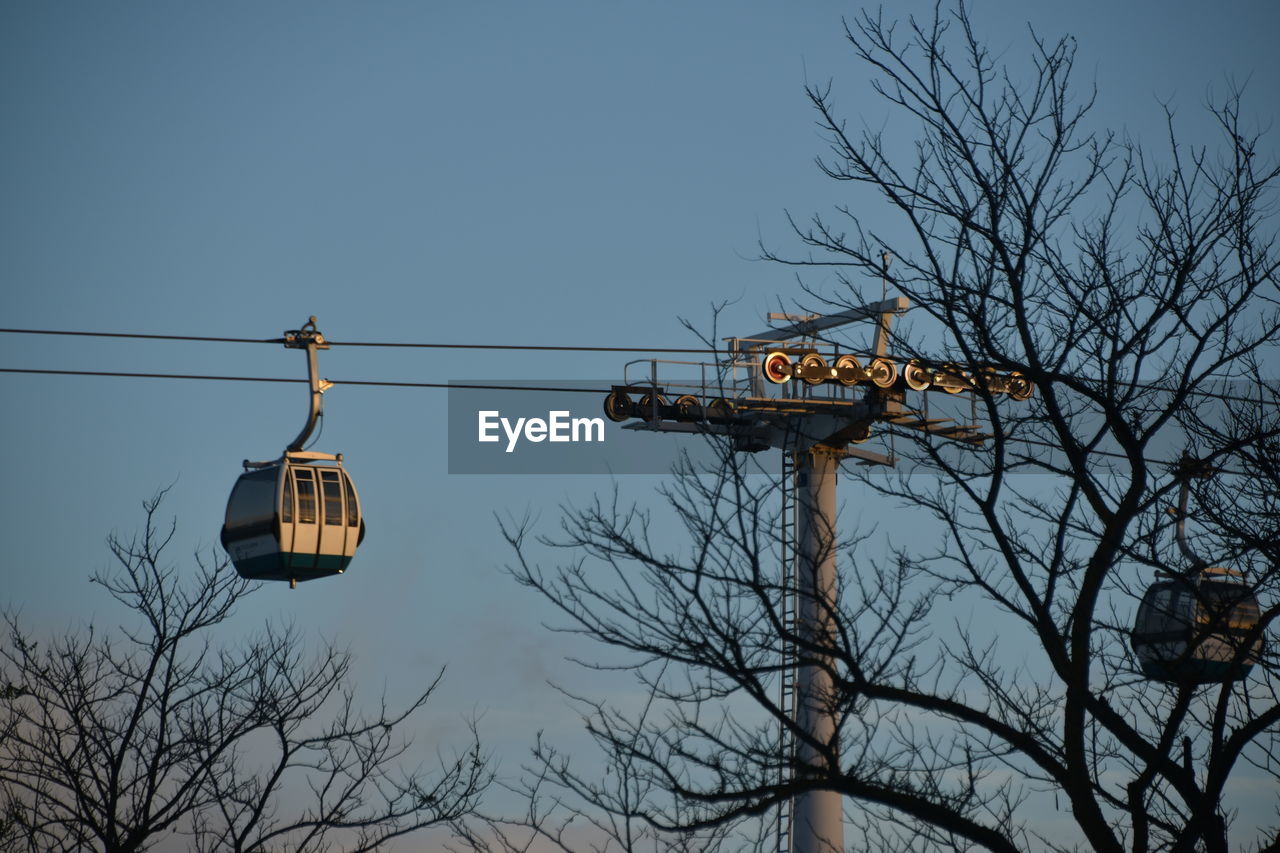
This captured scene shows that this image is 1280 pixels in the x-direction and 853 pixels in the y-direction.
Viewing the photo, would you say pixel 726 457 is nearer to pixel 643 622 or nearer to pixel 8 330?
pixel 643 622

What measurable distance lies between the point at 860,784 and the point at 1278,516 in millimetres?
4510

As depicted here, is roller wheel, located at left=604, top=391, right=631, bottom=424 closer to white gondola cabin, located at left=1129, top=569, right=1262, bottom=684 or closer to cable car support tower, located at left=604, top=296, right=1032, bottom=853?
cable car support tower, located at left=604, top=296, right=1032, bottom=853

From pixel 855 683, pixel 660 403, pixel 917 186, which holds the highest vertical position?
pixel 660 403

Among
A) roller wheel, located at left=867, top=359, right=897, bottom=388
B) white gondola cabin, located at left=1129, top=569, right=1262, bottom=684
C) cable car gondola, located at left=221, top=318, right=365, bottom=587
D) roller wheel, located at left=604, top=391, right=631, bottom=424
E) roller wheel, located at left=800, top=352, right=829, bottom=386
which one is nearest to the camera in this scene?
white gondola cabin, located at left=1129, top=569, right=1262, bottom=684

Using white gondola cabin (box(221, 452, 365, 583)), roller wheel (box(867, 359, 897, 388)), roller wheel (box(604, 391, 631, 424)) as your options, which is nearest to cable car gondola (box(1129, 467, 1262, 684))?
white gondola cabin (box(221, 452, 365, 583))

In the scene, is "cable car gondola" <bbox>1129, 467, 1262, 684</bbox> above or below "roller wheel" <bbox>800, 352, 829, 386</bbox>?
below

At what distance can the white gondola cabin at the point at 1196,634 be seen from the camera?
9.11m

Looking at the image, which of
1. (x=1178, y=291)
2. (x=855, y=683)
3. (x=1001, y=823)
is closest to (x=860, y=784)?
(x=855, y=683)

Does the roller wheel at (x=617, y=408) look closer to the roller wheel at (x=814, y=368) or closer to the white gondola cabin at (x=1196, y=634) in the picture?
the roller wheel at (x=814, y=368)

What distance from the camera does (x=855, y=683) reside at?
29.1 ft

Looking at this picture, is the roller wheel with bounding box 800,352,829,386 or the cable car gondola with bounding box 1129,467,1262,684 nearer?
the cable car gondola with bounding box 1129,467,1262,684

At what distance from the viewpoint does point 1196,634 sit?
10.4 metres

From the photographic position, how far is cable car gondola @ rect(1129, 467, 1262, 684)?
9.13 metres

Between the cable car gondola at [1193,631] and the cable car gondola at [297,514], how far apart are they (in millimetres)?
6929
